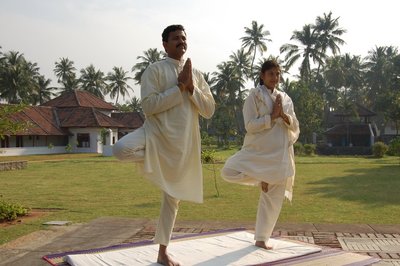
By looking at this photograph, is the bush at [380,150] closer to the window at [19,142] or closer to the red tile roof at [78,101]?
the red tile roof at [78,101]

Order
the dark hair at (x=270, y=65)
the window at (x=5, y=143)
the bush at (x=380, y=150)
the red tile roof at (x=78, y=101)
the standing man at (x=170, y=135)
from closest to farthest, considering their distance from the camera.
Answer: the standing man at (x=170, y=135)
the dark hair at (x=270, y=65)
the bush at (x=380, y=150)
the window at (x=5, y=143)
the red tile roof at (x=78, y=101)

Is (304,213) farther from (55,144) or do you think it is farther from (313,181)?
(55,144)

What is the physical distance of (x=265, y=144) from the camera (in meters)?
4.52

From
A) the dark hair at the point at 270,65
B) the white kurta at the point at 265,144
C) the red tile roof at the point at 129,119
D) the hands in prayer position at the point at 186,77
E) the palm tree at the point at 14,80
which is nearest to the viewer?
the hands in prayer position at the point at 186,77

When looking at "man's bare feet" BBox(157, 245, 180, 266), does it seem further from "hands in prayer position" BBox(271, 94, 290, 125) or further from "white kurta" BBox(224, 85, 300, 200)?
"hands in prayer position" BBox(271, 94, 290, 125)

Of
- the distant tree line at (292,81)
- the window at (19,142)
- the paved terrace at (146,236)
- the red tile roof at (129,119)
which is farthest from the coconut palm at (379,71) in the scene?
the paved terrace at (146,236)

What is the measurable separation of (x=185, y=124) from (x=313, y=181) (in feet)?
34.9

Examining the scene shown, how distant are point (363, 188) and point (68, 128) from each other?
31065 millimetres

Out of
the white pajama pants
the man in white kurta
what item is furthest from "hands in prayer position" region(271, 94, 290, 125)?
the white pajama pants

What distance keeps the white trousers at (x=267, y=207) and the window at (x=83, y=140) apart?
35249mm

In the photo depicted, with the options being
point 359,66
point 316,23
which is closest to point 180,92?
point 316,23

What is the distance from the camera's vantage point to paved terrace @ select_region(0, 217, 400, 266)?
4531 mm

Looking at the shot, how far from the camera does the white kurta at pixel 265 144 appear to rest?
14.6ft

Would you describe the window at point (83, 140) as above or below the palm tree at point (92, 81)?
below
